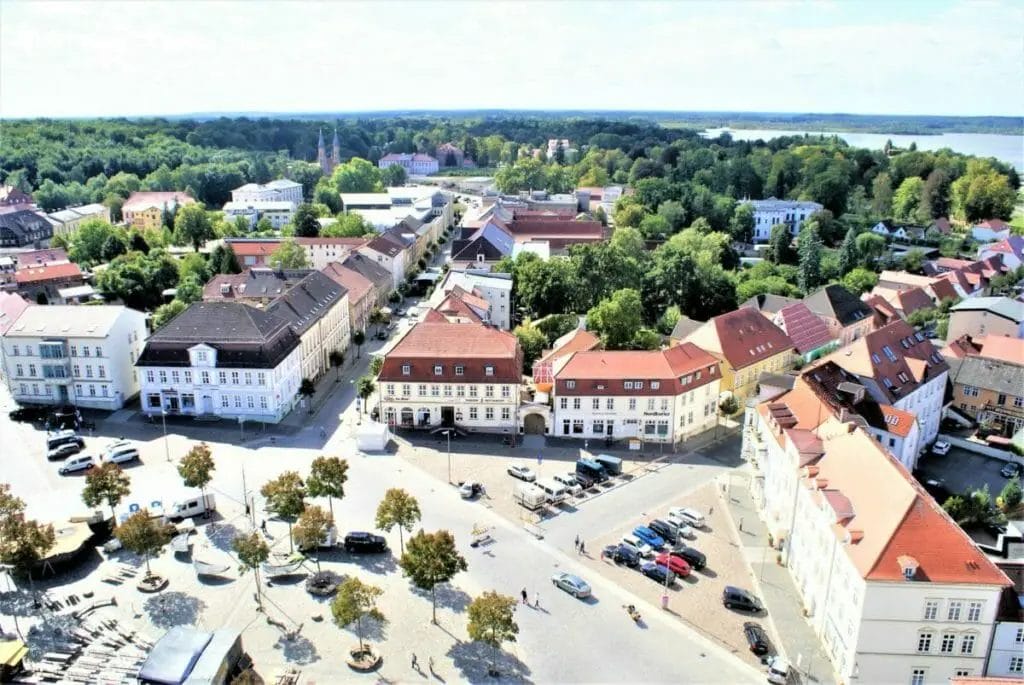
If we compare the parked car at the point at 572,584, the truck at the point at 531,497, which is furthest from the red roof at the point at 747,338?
the parked car at the point at 572,584

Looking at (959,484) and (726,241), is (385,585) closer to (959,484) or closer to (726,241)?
(959,484)

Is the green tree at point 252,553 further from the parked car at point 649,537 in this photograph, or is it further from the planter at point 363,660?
the parked car at point 649,537

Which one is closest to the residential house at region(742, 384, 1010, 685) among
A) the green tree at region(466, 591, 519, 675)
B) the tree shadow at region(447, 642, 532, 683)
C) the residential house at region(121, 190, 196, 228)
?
the tree shadow at region(447, 642, 532, 683)

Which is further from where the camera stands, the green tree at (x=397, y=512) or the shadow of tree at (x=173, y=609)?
the green tree at (x=397, y=512)

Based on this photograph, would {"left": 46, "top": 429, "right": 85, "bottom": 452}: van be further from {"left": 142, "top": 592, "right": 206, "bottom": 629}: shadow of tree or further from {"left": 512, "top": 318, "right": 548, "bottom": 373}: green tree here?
{"left": 512, "top": 318, "right": 548, "bottom": 373}: green tree

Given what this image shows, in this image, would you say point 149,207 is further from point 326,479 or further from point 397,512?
point 397,512

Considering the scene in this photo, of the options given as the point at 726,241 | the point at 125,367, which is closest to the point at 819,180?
the point at 726,241

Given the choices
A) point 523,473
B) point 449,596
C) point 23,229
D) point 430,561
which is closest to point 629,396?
point 523,473
